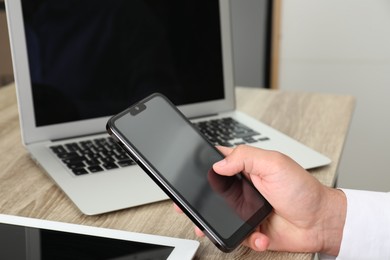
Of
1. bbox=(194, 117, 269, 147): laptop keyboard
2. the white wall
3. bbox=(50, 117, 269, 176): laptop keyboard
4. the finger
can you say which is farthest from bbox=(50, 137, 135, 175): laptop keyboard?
the white wall

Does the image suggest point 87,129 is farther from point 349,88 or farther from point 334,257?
point 349,88

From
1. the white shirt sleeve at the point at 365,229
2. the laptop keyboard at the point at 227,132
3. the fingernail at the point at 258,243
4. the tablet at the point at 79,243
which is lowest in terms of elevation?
the laptop keyboard at the point at 227,132

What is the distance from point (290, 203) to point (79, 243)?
9.6 inches

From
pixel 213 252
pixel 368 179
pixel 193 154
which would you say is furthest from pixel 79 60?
pixel 368 179

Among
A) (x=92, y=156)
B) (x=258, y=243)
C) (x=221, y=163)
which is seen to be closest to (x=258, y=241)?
(x=258, y=243)

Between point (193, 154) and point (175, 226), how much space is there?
9cm

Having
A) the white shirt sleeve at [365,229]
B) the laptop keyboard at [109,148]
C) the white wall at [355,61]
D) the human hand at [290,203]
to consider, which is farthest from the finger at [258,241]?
the white wall at [355,61]

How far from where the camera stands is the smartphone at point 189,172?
0.64 meters

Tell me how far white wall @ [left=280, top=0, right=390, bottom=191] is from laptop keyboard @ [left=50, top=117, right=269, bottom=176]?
137 cm

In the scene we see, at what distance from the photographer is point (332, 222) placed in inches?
27.7

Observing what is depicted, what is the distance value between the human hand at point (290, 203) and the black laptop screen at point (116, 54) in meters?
0.34

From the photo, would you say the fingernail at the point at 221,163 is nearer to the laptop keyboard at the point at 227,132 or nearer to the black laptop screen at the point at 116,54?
the laptop keyboard at the point at 227,132

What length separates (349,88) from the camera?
2.36 m

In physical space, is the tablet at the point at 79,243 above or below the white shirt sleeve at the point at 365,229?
above
